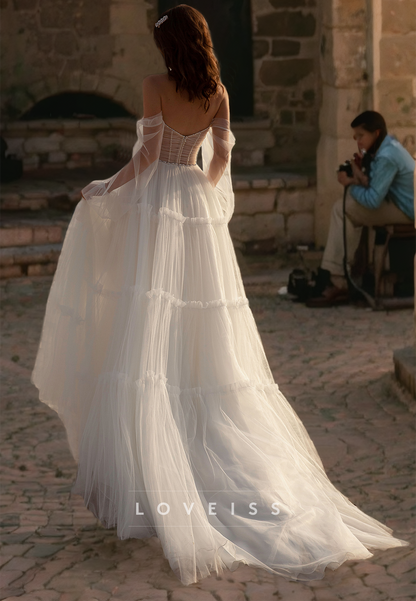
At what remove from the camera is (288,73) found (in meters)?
10.1

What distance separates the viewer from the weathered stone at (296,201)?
29.5 feet

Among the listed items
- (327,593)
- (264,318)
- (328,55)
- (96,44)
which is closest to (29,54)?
(96,44)

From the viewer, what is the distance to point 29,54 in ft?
34.6

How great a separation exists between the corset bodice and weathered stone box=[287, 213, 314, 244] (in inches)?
216

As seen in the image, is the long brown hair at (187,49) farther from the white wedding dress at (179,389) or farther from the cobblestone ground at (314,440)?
the cobblestone ground at (314,440)

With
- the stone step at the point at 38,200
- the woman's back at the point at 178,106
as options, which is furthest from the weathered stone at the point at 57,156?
the woman's back at the point at 178,106

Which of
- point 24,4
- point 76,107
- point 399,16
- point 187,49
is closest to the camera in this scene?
point 187,49

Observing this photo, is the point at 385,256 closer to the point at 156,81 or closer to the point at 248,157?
the point at 248,157

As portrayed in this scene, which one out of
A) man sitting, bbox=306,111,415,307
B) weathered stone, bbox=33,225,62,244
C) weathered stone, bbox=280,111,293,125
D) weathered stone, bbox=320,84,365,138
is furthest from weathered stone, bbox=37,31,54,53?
man sitting, bbox=306,111,415,307

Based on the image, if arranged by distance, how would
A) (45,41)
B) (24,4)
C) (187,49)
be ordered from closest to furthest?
1. (187,49)
2. (24,4)
3. (45,41)

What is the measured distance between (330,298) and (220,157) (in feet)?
12.8

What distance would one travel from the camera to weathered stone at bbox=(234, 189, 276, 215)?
883cm

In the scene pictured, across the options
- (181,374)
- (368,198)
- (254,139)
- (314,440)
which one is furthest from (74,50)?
(181,374)

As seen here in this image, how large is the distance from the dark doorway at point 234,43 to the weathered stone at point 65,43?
43.1 inches
